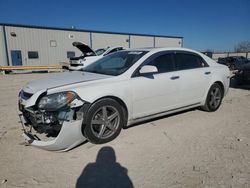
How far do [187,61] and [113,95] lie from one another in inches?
86.7

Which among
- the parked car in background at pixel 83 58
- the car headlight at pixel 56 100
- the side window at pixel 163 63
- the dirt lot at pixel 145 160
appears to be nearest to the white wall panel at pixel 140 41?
the parked car in background at pixel 83 58

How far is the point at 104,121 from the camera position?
11.5 ft

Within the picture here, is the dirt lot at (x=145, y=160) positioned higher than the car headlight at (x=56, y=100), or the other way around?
the car headlight at (x=56, y=100)

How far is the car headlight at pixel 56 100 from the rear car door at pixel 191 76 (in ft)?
7.89

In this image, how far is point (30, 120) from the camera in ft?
10.6

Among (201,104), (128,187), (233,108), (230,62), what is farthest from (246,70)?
(230,62)

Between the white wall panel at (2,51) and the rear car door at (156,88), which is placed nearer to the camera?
the rear car door at (156,88)

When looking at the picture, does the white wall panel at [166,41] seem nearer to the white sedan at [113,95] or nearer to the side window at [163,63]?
the white sedan at [113,95]

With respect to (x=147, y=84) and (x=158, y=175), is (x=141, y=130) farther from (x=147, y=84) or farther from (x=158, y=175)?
(x=158, y=175)

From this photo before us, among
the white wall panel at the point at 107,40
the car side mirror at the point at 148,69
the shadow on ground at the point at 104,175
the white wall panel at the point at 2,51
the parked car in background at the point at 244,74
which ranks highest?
the white wall panel at the point at 107,40

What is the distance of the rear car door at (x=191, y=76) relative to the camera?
14.9ft

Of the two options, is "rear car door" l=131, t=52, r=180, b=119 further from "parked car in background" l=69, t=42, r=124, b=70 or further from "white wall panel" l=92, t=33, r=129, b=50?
"white wall panel" l=92, t=33, r=129, b=50

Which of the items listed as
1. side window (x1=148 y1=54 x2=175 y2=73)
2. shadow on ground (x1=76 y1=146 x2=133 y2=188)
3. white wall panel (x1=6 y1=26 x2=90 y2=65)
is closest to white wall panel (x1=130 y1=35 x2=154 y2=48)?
white wall panel (x1=6 y1=26 x2=90 y2=65)

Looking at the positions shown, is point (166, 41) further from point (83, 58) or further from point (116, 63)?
point (116, 63)
